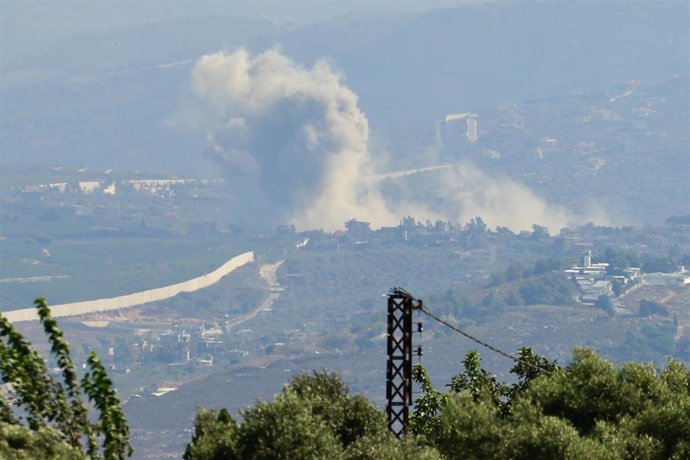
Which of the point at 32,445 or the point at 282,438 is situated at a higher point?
the point at 32,445

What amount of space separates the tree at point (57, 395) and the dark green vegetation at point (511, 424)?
2.61 meters

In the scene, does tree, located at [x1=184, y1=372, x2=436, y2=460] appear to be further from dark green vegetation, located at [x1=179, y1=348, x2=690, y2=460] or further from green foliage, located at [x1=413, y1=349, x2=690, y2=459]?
green foliage, located at [x1=413, y1=349, x2=690, y2=459]

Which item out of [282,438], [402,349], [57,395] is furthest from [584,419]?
[57,395]

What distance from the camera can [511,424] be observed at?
35062 mm

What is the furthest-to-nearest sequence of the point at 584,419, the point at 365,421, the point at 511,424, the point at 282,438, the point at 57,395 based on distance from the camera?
the point at 365,421 < the point at 584,419 < the point at 511,424 < the point at 282,438 < the point at 57,395

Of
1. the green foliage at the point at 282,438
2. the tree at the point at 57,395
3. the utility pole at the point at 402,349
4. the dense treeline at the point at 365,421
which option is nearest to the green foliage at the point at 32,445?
the dense treeline at the point at 365,421

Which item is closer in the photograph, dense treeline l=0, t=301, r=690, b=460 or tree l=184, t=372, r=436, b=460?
dense treeline l=0, t=301, r=690, b=460

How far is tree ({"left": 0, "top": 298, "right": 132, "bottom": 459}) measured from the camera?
105 feet

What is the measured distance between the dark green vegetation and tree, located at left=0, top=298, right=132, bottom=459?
2605 mm

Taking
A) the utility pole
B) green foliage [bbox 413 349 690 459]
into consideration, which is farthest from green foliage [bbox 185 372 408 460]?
the utility pole

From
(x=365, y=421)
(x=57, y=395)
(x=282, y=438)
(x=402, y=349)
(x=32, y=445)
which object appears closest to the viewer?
(x=32, y=445)

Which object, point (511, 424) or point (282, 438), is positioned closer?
point (282, 438)

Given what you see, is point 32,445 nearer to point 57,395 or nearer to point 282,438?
point 57,395

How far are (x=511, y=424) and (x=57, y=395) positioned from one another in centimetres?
914
